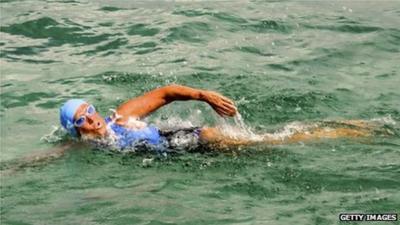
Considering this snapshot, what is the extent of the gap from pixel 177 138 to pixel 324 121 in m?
1.90

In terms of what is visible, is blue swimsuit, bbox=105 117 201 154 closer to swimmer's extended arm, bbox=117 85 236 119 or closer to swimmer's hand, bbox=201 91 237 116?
swimmer's extended arm, bbox=117 85 236 119

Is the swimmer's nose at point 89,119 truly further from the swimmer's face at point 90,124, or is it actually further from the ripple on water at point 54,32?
the ripple on water at point 54,32

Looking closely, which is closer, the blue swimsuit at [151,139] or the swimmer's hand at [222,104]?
the swimmer's hand at [222,104]

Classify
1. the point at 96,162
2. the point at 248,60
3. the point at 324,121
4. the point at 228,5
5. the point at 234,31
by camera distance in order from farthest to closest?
1. the point at 228,5
2. the point at 234,31
3. the point at 248,60
4. the point at 324,121
5. the point at 96,162

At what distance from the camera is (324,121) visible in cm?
831

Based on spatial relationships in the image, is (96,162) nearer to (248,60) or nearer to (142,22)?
(248,60)

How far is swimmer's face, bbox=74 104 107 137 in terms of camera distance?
7.77 metres

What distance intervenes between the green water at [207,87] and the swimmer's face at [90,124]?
0.22 metres

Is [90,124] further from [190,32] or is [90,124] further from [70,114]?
[190,32]

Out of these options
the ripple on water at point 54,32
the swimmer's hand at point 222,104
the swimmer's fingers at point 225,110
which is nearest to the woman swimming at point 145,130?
the swimmer's hand at point 222,104

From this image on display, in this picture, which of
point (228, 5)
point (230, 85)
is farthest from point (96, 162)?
point (228, 5)

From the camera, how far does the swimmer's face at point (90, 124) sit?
25.5 feet

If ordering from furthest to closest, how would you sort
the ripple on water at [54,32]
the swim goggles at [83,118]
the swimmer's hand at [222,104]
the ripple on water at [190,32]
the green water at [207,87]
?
the ripple on water at [54,32], the ripple on water at [190,32], the swim goggles at [83,118], the swimmer's hand at [222,104], the green water at [207,87]

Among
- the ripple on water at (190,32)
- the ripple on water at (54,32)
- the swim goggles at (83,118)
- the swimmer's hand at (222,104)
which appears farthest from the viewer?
the ripple on water at (54,32)
